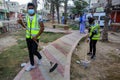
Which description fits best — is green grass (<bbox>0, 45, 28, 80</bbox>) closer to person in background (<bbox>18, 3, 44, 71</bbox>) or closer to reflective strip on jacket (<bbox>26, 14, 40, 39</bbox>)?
person in background (<bbox>18, 3, 44, 71</bbox>)

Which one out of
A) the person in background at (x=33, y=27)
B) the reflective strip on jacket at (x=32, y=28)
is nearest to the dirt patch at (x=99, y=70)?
the person in background at (x=33, y=27)

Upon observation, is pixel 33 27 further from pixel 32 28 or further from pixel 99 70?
pixel 99 70

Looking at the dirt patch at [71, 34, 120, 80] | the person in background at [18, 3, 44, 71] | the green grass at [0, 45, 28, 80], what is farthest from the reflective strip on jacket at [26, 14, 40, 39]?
the dirt patch at [71, 34, 120, 80]

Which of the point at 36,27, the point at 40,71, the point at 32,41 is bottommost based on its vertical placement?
the point at 40,71

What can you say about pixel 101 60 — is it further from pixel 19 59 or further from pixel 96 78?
pixel 19 59

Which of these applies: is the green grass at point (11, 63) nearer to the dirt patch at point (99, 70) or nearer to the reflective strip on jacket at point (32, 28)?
the reflective strip on jacket at point (32, 28)

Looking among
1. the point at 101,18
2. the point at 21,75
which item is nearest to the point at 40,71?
the point at 21,75

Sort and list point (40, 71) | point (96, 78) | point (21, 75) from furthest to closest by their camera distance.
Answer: point (96, 78), point (40, 71), point (21, 75)

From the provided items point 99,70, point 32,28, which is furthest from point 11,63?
point 99,70

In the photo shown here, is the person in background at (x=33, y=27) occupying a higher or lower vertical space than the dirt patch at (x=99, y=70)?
higher

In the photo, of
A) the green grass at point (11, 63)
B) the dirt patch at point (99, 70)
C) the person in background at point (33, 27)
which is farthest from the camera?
the dirt patch at point (99, 70)

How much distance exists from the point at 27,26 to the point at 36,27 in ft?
0.86

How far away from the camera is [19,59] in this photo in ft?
23.3

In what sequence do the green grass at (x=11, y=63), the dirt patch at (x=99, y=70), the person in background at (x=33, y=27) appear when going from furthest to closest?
1. the dirt patch at (x=99, y=70)
2. the green grass at (x=11, y=63)
3. the person in background at (x=33, y=27)
